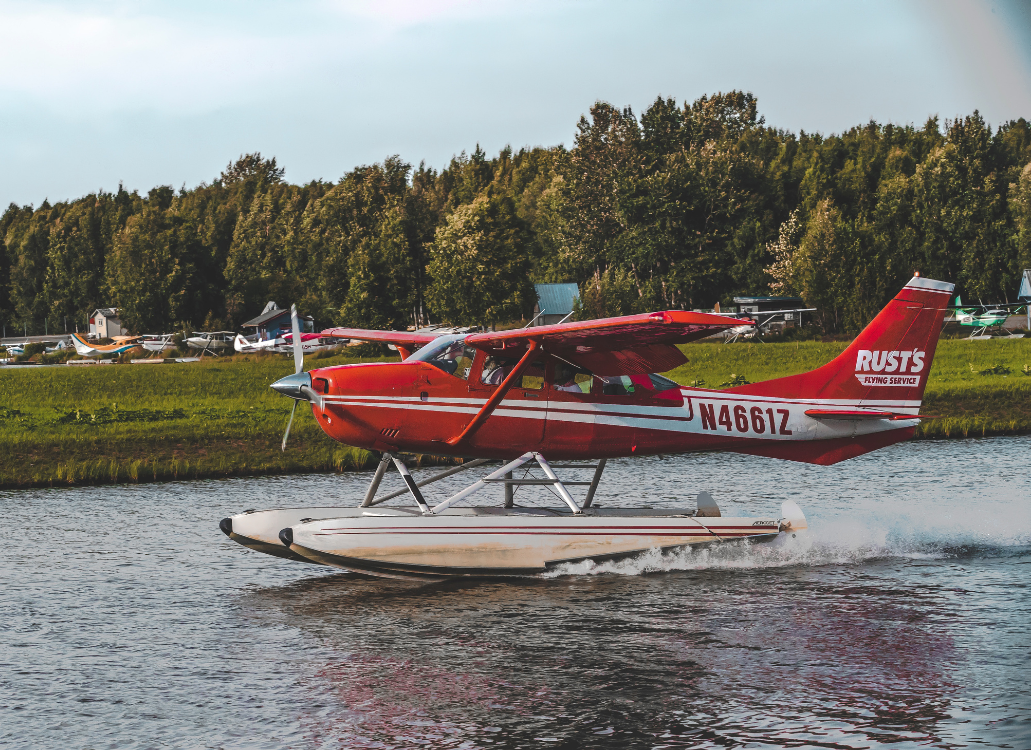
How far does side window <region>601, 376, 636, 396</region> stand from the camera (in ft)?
41.2

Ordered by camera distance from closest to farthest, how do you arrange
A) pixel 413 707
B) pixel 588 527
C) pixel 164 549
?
pixel 413 707
pixel 588 527
pixel 164 549

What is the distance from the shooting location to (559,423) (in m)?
12.4

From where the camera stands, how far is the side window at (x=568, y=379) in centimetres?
1248

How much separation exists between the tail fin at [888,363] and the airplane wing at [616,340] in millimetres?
1597

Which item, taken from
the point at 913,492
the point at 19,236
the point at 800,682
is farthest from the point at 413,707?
the point at 19,236

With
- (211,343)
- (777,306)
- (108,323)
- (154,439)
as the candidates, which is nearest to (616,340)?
(154,439)

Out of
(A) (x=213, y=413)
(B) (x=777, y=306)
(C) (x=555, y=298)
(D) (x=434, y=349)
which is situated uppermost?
(C) (x=555, y=298)

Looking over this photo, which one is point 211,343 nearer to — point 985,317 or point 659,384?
point 985,317

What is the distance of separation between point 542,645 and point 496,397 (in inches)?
134

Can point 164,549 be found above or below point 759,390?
below

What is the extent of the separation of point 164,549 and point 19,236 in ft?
464

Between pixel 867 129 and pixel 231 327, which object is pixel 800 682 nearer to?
pixel 231 327

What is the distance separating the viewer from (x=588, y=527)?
467 inches

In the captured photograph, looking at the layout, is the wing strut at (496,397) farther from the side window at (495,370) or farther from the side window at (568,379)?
the side window at (568,379)
